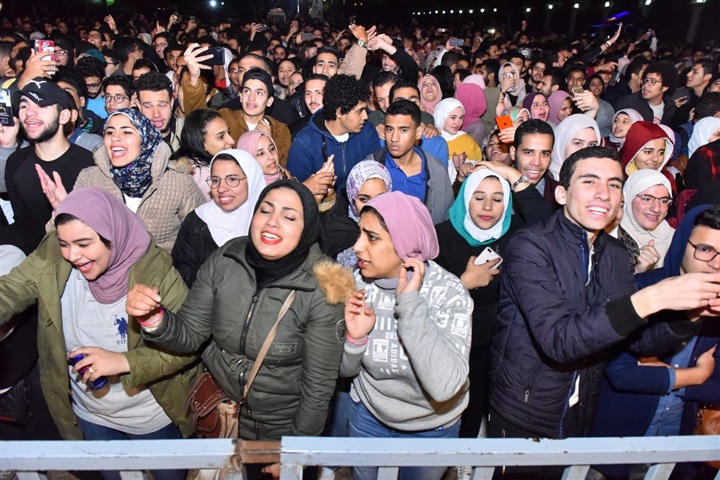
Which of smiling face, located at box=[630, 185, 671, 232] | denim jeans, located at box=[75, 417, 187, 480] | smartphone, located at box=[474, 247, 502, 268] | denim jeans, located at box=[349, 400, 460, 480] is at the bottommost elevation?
denim jeans, located at box=[75, 417, 187, 480]

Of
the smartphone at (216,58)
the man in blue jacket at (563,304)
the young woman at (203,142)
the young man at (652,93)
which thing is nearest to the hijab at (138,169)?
the young woman at (203,142)

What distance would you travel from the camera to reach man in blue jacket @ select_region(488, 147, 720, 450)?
227 cm

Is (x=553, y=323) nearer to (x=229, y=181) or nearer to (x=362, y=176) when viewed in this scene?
(x=362, y=176)

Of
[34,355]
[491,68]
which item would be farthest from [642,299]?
[491,68]

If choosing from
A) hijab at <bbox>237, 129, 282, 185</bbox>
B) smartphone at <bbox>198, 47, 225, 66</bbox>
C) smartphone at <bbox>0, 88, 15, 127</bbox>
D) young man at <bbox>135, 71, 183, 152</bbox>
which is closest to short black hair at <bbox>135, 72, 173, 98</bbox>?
young man at <bbox>135, 71, 183, 152</bbox>

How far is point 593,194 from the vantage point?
2.38 m

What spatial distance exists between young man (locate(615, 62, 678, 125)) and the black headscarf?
225 inches

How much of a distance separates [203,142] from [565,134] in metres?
3.12

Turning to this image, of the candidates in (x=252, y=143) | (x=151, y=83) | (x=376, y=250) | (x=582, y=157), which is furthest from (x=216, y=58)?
(x=582, y=157)

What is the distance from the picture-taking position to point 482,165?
134 inches

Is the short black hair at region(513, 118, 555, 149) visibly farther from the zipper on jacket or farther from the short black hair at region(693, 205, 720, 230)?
the zipper on jacket

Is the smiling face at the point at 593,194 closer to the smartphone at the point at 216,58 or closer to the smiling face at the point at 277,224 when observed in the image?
the smiling face at the point at 277,224

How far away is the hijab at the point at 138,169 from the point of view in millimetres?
3453

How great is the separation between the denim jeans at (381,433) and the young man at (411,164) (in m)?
1.91
